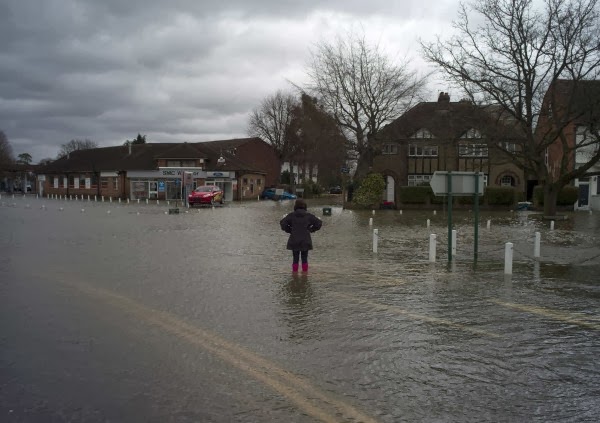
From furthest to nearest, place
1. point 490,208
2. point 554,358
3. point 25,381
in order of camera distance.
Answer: point 490,208, point 554,358, point 25,381

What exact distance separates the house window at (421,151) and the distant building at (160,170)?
2028 cm

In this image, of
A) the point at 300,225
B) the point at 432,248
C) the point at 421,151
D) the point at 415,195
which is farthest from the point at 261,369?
the point at 421,151

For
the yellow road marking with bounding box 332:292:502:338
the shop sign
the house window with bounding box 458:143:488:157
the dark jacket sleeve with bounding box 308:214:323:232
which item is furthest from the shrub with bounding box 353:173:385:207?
the yellow road marking with bounding box 332:292:502:338

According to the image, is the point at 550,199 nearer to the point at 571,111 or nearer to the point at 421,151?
the point at 571,111

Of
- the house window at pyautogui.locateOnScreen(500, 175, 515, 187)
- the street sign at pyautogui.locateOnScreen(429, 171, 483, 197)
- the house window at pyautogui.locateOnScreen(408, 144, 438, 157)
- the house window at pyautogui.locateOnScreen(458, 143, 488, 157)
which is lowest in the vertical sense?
the street sign at pyautogui.locateOnScreen(429, 171, 483, 197)

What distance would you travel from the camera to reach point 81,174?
65.4 metres

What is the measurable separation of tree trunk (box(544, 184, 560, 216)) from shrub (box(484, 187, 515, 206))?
822 centimetres

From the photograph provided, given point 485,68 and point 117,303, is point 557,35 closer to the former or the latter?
point 485,68

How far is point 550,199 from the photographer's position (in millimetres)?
28625

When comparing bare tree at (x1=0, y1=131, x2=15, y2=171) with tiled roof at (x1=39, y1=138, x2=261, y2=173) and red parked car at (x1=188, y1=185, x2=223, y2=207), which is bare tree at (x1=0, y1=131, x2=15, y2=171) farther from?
red parked car at (x1=188, y1=185, x2=223, y2=207)

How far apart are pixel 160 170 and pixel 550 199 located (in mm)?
40920

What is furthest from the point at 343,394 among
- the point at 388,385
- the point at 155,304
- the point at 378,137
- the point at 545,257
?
the point at 378,137

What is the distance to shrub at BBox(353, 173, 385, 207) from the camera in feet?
122

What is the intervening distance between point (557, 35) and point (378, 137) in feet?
58.0
